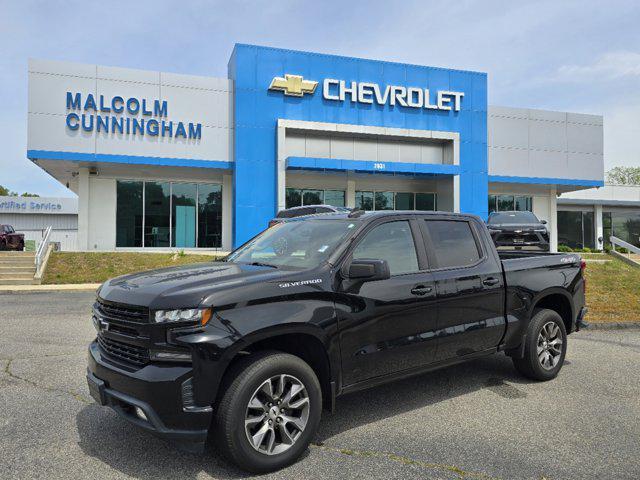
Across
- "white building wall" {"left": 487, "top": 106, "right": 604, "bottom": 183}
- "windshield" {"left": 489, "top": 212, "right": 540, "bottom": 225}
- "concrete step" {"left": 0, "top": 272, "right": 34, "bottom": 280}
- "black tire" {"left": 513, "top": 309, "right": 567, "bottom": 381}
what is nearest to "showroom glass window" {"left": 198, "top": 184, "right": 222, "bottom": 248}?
"concrete step" {"left": 0, "top": 272, "right": 34, "bottom": 280}

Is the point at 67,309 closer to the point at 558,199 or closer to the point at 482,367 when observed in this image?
the point at 482,367

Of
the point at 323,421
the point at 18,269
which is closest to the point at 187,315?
the point at 323,421

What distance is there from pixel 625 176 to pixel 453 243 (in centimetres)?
9111

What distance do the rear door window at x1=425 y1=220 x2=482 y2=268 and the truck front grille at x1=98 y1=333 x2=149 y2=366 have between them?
2.66m

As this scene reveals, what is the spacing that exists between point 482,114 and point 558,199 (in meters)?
11.7

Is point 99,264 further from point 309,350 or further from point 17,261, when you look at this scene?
point 309,350

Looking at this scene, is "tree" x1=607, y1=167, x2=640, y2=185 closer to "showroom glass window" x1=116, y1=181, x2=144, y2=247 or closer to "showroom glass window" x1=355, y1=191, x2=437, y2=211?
"showroom glass window" x1=355, y1=191, x2=437, y2=211

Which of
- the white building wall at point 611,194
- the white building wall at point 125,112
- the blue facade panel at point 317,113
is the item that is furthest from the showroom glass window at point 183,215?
the white building wall at point 611,194

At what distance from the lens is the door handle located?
162 inches

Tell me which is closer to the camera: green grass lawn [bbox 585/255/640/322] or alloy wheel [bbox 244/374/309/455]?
alloy wheel [bbox 244/374/309/455]

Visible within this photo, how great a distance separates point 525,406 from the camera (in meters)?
4.60

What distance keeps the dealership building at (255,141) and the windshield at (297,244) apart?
699 inches

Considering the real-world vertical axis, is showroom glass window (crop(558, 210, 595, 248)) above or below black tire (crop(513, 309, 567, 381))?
above

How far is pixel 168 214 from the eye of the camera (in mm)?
22938
